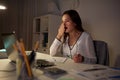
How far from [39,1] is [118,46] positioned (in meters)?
2.26

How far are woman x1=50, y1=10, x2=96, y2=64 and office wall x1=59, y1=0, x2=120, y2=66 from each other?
0.64 meters

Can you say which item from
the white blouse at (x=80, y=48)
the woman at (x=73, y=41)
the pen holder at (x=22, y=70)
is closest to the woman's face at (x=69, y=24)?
the woman at (x=73, y=41)

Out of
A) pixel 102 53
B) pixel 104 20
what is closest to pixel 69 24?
pixel 102 53

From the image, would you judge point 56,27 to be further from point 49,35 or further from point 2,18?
point 2,18

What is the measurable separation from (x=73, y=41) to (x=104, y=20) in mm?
864

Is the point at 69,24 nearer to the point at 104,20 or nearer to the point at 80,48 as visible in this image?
the point at 80,48

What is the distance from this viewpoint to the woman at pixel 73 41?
1.73 m

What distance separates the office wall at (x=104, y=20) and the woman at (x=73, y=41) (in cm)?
64

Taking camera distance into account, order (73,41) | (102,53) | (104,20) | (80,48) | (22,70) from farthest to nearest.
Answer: (104,20), (73,41), (80,48), (102,53), (22,70)

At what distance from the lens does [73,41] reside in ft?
6.31

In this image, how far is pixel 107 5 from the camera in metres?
2.48

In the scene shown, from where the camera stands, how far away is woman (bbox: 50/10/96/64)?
1.73 meters

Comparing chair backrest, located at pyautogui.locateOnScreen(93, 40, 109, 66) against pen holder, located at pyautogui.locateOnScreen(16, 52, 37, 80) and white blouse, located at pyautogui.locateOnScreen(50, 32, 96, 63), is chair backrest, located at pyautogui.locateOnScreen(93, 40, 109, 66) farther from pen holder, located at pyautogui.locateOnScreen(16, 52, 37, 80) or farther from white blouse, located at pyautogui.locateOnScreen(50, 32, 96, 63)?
pen holder, located at pyautogui.locateOnScreen(16, 52, 37, 80)

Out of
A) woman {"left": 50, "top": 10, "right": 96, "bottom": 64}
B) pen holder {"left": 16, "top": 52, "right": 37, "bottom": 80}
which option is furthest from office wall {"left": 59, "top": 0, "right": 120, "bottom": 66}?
pen holder {"left": 16, "top": 52, "right": 37, "bottom": 80}
